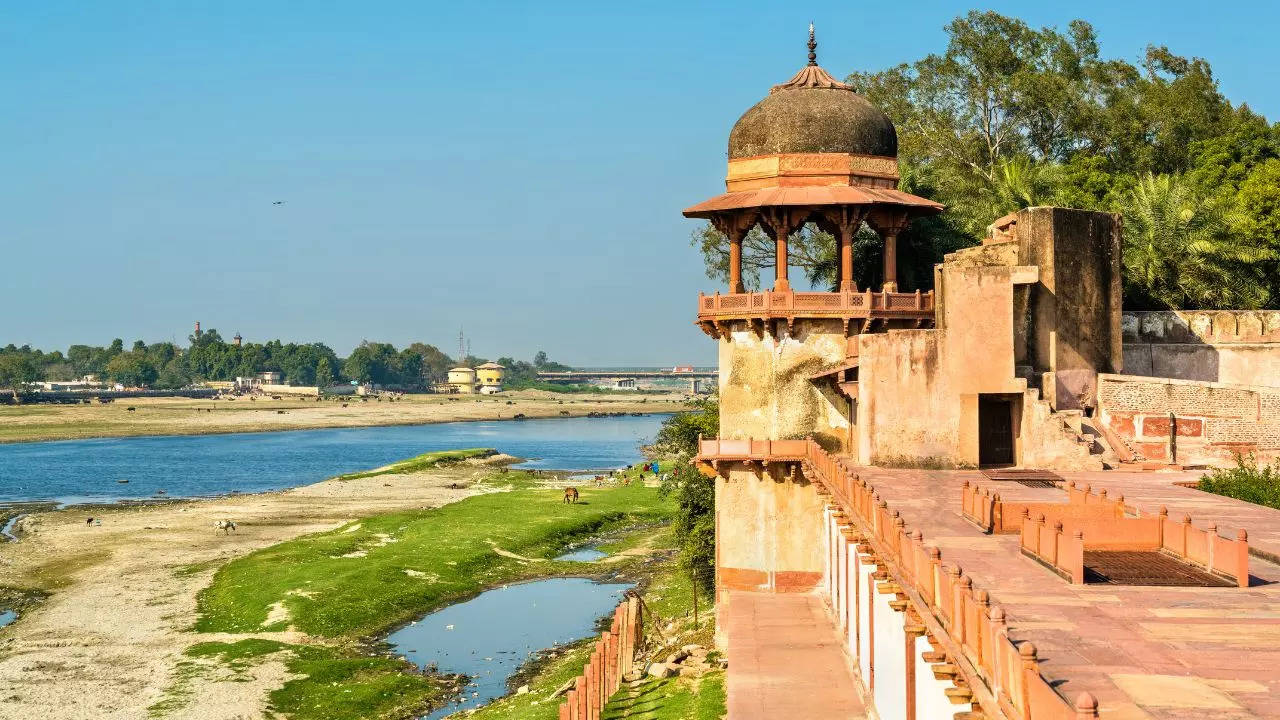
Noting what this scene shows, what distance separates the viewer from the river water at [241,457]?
345 feet

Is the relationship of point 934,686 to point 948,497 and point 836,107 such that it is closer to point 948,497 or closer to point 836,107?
point 948,497

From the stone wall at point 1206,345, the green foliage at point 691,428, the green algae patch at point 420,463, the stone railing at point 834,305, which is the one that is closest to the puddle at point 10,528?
the green algae patch at point 420,463

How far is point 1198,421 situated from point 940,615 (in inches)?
879

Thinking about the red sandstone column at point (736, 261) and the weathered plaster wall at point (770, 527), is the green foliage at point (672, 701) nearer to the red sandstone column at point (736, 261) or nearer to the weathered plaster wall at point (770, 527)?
the weathered plaster wall at point (770, 527)

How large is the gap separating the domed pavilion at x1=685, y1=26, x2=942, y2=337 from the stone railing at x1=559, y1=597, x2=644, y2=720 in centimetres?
906

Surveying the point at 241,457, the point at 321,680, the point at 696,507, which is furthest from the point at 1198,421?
the point at 241,457

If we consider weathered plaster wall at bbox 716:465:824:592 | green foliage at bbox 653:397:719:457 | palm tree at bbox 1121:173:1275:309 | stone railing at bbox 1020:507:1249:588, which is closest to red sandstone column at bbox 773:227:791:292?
weathered plaster wall at bbox 716:465:824:592

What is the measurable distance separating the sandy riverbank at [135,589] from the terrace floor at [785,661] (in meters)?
14.4

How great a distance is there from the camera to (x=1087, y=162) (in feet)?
187

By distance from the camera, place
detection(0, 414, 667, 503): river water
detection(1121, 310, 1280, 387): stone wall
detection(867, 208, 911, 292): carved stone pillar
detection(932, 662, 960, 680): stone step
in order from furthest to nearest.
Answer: detection(0, 414, 667, 503): river water
detection(1121, 310, 1280, 387): stone wall
detection(867, 208, 911, 292): carved stone pillar
detection(932, 662, 960, 680): stone step

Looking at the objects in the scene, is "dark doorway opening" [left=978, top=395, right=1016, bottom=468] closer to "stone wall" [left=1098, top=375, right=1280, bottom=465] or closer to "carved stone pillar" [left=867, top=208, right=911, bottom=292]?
"stone wall" [left=1098, top=375, right=1280, bottom=465]

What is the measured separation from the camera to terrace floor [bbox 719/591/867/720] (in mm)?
27456

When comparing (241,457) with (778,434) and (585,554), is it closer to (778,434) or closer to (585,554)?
(585,554)

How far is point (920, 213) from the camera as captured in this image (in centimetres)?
4150
